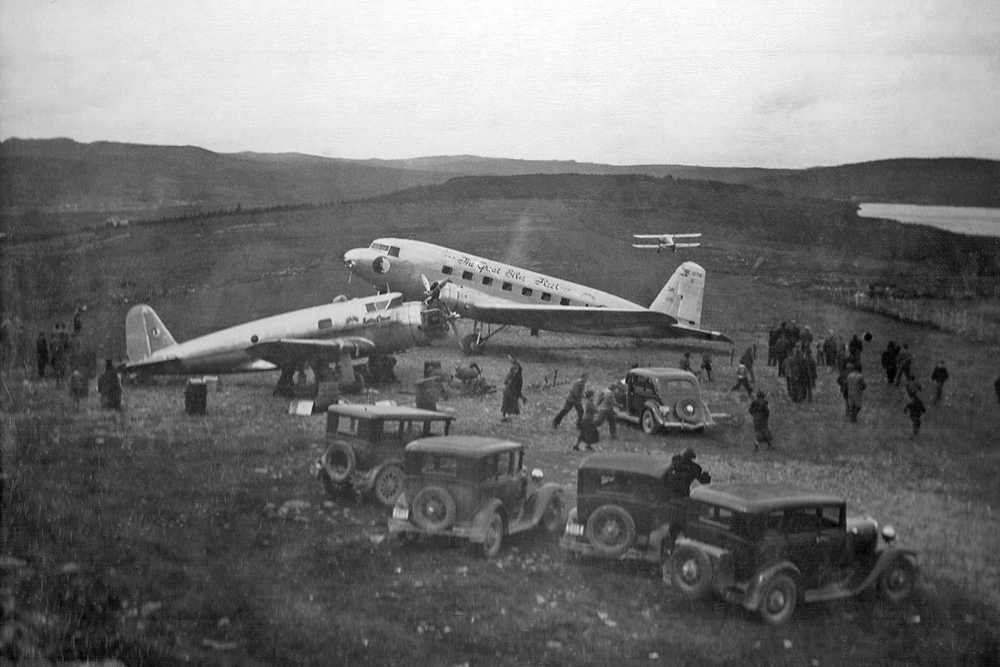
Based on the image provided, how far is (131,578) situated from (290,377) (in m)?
1.37

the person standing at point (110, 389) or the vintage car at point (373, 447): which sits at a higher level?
the person standing at point (110, 389)

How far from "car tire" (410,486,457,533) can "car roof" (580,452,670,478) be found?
689 mm

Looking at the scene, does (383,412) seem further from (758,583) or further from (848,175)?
(848,175)

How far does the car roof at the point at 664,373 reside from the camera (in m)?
4.40

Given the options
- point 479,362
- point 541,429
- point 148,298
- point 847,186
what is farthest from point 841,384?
point 148,298

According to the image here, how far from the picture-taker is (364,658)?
4168 mm

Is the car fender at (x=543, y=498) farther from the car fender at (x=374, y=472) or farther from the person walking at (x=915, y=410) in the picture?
the person walking at (x=915, y=410)

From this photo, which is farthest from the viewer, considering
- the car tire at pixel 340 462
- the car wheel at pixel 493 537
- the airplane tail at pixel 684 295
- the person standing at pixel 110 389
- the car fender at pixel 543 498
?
the person standing at pixel 110 389

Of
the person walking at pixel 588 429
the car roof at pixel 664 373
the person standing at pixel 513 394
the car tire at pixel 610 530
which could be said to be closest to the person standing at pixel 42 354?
the person standing at pixel 513 394

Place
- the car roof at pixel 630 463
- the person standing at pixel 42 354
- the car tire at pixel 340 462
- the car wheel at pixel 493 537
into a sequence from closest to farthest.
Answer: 1. the car roof at pixel 630 463
2. the car wheel at pixel 493 537
3. the car tire at pixel 340 462
4. the person standing at pixel 42 354

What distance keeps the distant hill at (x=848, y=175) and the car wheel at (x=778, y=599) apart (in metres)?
2.12

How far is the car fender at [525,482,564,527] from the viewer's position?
13.9 feet

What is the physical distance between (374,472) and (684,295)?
193cm

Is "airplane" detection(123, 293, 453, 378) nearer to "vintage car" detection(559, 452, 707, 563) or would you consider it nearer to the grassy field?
the grassy field
